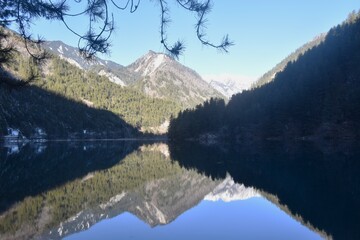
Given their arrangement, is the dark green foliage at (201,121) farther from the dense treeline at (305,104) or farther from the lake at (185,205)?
the lake at (185,205)

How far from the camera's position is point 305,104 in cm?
10281

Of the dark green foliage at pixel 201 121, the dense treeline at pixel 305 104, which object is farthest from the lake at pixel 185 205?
the dark green foliage at pixel 201 121

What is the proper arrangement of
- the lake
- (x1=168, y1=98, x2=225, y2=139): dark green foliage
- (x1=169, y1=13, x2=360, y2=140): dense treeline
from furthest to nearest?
(x1=168, y1=98, x2=225, y2=139): dark green foliage < (x1=169, y1=13, x2=360, y2=140): dense treeline < the lake

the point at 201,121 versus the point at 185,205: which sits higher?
the point at 201,121

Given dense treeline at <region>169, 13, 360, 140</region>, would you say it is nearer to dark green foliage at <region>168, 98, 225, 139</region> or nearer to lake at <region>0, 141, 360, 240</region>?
dark green foliage at <region>168, 98, 225, 139</region>

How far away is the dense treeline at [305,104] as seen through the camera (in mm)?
89125

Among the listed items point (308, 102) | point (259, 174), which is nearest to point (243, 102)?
point (308, 102)

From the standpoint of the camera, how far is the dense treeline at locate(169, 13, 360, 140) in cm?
8912

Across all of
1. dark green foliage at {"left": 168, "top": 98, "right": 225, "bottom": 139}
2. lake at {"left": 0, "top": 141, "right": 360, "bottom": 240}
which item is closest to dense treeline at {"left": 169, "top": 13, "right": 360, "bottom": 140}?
dark green foliage at {"left": 168, "top": 98, "right": 225, "bottom": 139}

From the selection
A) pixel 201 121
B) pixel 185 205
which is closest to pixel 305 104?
pixel 201 121

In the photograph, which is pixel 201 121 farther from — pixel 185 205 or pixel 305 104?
pixel 185 205

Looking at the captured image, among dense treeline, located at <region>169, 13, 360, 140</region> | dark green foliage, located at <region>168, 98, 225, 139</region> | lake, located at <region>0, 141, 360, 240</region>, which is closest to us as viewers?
lake, located at <region>0, 141, 360, 240</region>

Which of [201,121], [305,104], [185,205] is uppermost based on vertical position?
[305,104]

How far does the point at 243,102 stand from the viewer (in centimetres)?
12862
